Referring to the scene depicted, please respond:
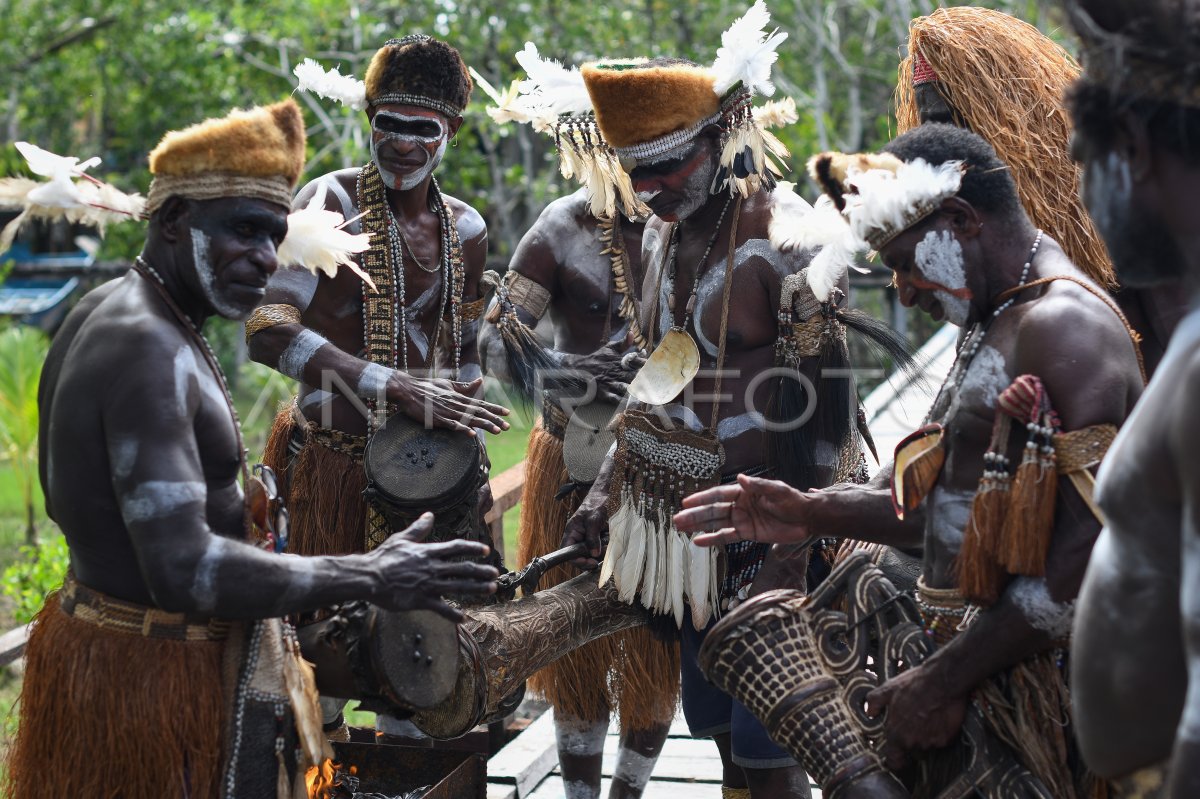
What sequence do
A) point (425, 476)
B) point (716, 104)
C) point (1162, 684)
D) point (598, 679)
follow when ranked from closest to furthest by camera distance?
1. point (1162, 684)
2. point (716, 104)
3. point (425, 476)
4. point (598, 679)

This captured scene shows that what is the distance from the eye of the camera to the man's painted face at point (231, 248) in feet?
9.41

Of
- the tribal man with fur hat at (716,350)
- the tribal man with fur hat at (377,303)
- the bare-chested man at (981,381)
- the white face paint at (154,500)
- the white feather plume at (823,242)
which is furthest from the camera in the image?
the tribal man with fur hat at (377,303)

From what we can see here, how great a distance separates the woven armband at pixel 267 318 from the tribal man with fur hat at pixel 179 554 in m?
1.42

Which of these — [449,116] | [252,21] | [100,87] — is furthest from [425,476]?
[100,87]

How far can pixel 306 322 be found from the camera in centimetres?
465

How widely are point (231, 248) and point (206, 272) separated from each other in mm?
73

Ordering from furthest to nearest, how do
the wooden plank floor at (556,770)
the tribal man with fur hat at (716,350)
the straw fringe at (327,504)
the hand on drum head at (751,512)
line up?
the wooden plank floor at (556,770) → the straw fringe at (327,504) → the tribal man with fur hat at (716,350) → the hand on drum head at (751,512)

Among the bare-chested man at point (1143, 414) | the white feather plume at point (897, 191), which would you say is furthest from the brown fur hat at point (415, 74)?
the bare-chested man at point (1143, 414)

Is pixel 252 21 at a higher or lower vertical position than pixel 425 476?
higher

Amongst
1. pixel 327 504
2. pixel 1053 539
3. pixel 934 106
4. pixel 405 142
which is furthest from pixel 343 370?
pixel 1053 539

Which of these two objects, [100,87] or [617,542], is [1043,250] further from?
[100,87]

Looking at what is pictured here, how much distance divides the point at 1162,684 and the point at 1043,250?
119 cm

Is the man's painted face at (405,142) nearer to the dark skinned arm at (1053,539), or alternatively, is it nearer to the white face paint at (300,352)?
the white face paint at (300,352)

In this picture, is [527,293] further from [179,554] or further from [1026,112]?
[179,554]
